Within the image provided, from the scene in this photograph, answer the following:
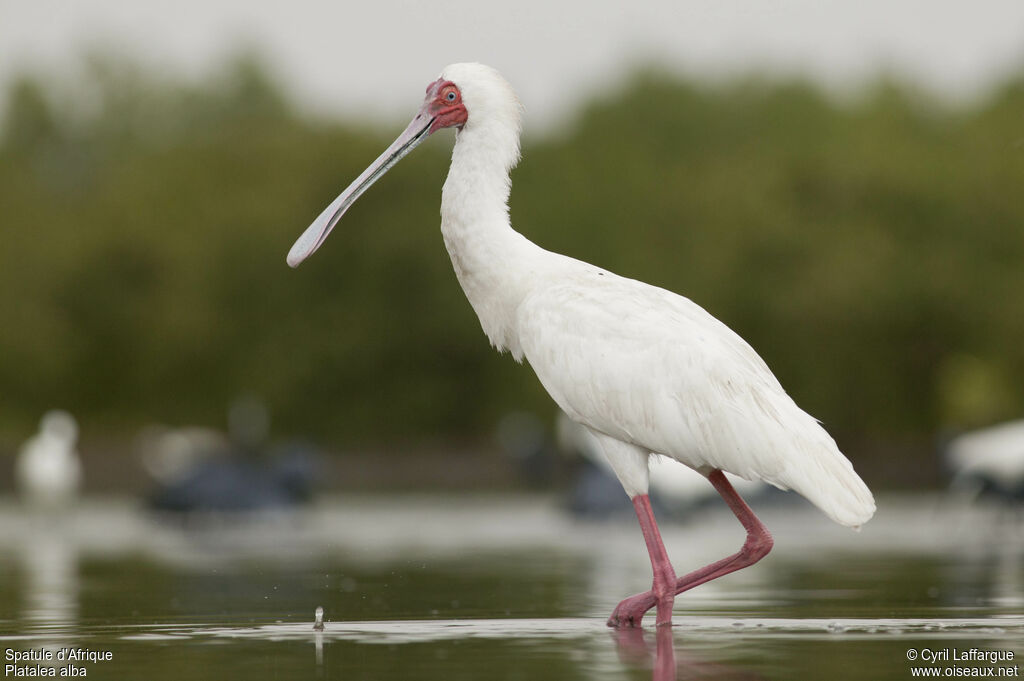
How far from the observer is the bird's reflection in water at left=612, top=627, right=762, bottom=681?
9.52 m

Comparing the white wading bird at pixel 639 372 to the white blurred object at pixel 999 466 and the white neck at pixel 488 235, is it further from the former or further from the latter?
the white blurred object at pixel 999 466

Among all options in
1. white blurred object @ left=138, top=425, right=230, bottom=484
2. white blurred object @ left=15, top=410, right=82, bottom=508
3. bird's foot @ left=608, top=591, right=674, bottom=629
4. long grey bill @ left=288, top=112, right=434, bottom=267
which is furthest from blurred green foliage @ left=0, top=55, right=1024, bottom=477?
bird's foot @ left=608, top=591, right=674, bottom=629

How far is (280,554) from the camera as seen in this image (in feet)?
75.9

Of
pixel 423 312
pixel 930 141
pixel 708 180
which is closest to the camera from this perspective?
pixel 423 312

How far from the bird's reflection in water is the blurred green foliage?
3456cm

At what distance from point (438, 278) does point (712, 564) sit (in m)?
47.3

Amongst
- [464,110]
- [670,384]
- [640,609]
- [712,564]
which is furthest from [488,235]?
[640,609]

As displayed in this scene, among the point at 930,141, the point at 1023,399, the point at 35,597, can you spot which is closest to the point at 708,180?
the point at 1023,399

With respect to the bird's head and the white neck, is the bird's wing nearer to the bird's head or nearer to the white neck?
the white neck

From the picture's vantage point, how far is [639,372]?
12.6 m

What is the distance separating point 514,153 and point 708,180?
52.8 m

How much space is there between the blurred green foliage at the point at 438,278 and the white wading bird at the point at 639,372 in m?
33.2

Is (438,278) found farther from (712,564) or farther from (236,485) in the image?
(712,564)

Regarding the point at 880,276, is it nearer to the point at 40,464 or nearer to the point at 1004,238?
the point at 1004,238
